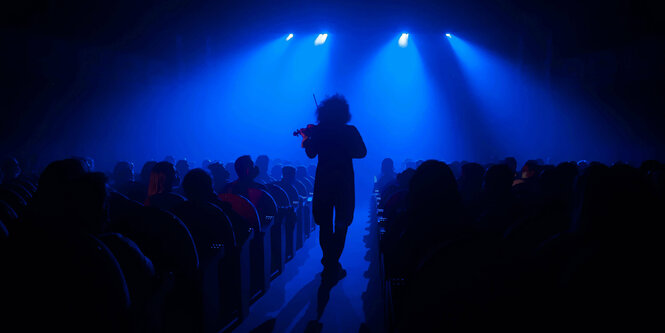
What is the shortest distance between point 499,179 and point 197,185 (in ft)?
8.28

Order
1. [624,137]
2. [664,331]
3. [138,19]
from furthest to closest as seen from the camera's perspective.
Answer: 1. [624,137]
2. [138,19]
3. [664,331]

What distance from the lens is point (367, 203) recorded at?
498 inches

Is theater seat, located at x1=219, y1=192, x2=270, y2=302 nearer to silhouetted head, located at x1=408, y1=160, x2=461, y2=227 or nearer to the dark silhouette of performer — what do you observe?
the dark silhouette of performer

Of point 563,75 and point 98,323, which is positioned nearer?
point 98,323

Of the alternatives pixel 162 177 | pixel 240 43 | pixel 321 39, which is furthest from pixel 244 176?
pixel 321 39

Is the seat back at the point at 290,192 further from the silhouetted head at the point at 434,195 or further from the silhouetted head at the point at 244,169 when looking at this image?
the silhouetted head at the point at 434,195

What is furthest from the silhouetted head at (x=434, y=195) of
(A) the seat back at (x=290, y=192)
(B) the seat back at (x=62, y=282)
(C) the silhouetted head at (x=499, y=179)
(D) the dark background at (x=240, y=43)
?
→ (D) the dark background at (x=240, y=43)

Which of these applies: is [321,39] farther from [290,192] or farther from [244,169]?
[244,169]

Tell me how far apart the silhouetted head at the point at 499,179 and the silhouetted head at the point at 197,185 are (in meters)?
2.38

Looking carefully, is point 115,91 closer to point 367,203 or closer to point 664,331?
point 367,203

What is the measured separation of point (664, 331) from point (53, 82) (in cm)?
1206

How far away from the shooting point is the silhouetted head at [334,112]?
173 inches

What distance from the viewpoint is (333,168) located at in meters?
4.25

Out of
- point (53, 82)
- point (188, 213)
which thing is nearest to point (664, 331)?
point (188, 213)
